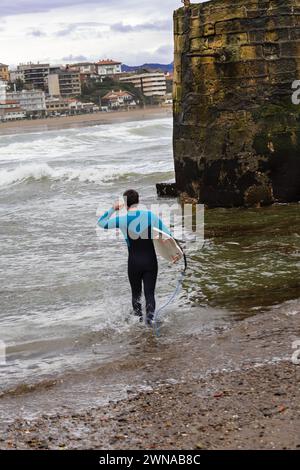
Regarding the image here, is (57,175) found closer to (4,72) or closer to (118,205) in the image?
(118,205)

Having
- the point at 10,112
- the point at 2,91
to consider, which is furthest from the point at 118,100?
the point at 2,91

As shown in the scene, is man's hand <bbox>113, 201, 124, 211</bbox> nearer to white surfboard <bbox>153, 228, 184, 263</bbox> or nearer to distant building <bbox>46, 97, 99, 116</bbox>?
white surfboard <bbox>153, 228, 184, 263</bbox>

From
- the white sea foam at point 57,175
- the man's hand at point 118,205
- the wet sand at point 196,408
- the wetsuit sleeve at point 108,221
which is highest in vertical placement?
the man's hand at point 118,205

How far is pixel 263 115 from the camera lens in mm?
12883

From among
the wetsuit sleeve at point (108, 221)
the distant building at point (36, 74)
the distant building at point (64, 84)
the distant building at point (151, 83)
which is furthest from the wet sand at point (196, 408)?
the distant building at point (36, 74)

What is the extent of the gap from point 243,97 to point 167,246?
630cm

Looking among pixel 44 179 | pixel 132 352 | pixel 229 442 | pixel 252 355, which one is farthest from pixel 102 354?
pixel 44 179

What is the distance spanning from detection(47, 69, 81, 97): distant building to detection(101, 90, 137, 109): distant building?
49.4ft

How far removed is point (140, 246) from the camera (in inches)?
282

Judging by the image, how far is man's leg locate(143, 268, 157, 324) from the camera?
724 centimetres

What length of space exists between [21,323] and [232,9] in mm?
7352

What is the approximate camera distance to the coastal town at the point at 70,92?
13275 cm

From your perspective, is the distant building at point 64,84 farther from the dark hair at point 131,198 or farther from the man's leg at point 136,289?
the dark hair at point 131,198

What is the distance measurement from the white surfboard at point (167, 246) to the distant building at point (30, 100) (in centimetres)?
13078
